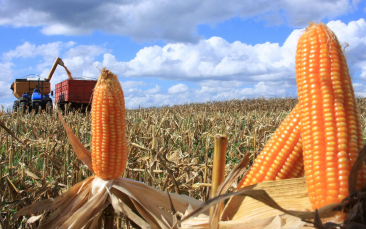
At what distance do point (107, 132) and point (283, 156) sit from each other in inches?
64.6

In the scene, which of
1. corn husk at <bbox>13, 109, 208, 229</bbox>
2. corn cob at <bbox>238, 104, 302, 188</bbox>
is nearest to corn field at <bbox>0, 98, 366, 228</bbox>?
corn cob at <bbox>238, 104, 302, 188</bbox>

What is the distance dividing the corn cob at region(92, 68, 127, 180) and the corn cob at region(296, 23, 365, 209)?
67.9 inches

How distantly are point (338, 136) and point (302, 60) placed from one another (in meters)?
0.45

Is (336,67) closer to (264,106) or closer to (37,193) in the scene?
(37,193)

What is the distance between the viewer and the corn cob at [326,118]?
4.54 feet

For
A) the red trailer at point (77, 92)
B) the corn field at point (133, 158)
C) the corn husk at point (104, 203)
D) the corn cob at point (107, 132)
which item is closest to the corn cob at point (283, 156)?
the corn field at point (133, 158)

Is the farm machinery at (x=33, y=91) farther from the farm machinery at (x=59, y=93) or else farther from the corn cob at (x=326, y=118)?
the corn cob at (x=326, y=118)

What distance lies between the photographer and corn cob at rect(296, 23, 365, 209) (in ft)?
4.54

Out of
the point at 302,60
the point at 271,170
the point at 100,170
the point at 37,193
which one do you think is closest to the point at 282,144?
the point at 271,170

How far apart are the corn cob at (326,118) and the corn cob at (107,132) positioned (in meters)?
1.72

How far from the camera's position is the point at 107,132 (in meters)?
2.69

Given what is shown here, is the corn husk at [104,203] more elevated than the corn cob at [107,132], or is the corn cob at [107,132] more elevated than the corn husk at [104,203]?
the corn cob at [107,132]

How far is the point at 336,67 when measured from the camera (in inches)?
59.3

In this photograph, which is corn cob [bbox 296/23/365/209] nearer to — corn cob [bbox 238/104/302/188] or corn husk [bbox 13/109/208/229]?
corn cob [bbox 238/104/302/188]
